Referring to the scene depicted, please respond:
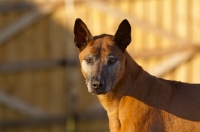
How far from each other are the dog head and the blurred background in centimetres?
663

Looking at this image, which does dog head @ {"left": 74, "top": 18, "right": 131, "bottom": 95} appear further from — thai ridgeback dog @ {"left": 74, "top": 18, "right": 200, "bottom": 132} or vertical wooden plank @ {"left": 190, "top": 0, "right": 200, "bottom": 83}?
vertical wooden plank @ {"left": 190, "top": 0, "right": 200, "bottom": 83}

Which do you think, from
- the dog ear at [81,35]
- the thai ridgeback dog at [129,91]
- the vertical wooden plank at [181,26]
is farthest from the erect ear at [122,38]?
the vertical wooden plank at [181,26]

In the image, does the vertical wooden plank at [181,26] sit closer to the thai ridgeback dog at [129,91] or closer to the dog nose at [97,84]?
the thai ridgeback dog at [129,91]

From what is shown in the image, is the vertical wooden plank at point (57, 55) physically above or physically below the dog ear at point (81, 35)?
below

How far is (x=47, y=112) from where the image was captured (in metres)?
15.8

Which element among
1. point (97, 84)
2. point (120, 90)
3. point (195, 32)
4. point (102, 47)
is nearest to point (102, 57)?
point (102, 47)

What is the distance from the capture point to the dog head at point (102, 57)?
8.41 metres

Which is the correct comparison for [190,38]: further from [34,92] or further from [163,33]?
[34,92]

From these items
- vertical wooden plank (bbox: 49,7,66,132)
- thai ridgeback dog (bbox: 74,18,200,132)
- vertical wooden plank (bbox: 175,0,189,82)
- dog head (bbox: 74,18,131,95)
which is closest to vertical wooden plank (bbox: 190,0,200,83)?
vertical wooden plank (bbox: 175,0,189,82)

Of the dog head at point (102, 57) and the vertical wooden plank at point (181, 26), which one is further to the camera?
the vertical wooden plank at point (181, 26)

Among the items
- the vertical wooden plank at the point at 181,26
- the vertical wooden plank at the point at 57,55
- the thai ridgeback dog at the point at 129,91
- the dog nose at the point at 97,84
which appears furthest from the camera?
the vertical wooden plank at the point at 57,55

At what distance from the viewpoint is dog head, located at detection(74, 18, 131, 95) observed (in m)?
8.41

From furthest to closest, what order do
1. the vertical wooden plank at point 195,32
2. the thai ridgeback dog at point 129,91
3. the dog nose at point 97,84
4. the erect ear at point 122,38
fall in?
the vertical wooden plank at point 195,32, the erect ear at point 122,38, the thai ridgeback dog at point 129,91, the dog nose at point 97,84

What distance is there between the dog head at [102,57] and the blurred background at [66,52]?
6633 millimetres
